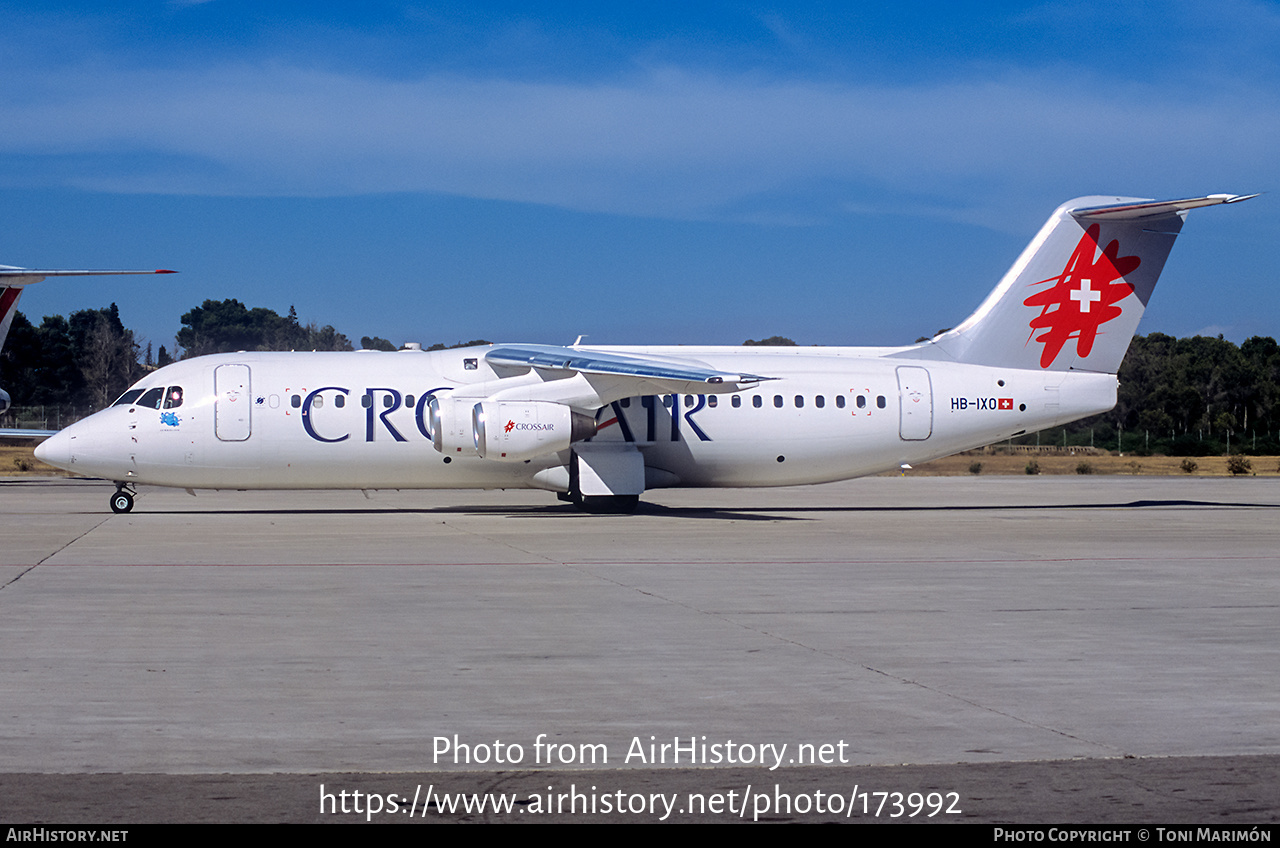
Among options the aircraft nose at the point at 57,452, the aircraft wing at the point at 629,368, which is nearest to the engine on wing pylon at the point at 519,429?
the aircraft wing at the point at 629,368

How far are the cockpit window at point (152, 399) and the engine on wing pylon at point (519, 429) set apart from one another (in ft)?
21.2

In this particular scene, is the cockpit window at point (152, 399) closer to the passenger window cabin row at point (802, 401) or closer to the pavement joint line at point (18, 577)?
the pavement joint line at point (18, 577)

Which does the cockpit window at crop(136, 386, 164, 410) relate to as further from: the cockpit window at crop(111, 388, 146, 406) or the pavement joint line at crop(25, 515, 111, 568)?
the pavement joint line at crop(25, 515, 111, 568)

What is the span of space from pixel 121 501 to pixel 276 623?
53.2 ft

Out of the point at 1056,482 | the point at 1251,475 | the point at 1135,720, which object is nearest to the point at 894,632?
the point at 1135,720

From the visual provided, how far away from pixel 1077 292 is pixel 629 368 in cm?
1049

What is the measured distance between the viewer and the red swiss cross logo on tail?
1081 inches

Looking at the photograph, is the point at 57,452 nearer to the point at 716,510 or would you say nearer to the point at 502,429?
the point at 502,429

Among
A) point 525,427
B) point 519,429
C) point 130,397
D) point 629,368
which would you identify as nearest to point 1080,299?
point 629,368

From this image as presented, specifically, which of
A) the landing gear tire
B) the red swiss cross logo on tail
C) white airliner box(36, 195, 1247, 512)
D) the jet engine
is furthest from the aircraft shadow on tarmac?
the red swiss cross logo on tail

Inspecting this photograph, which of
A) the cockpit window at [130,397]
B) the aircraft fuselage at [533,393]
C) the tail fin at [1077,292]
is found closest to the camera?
the aircraft fuselage at [533,393]

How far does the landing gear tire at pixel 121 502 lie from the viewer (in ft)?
83.9

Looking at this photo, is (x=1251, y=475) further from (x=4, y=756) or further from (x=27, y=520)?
(x=4, y=756)

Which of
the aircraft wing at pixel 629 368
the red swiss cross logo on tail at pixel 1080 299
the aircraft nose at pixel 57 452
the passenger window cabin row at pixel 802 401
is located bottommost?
the aircraft nose at pixel 57 452
